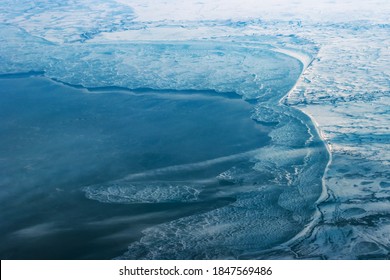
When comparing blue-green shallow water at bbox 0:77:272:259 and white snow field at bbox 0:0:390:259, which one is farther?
blue-green shallow water at bbox 0:77:272:259

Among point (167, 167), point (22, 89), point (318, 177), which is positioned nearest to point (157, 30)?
point (22, 89)

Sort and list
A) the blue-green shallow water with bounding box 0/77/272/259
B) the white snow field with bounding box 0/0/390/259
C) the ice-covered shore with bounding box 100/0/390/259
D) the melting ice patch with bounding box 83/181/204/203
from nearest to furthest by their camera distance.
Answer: the ice-covered shore with bounding box 100/0/390/259 < the white snow field with bounding box 0/0/390/259 < the blue-green shallow water with bounding box 0/77/272/259 < the melting ice patch with bounding box 83/181/204/203

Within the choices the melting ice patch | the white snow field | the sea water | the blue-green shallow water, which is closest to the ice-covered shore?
the white snow field

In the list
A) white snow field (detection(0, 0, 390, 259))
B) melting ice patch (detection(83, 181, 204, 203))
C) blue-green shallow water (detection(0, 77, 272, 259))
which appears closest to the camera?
white snow field (detection(0, 0, 390, 259))

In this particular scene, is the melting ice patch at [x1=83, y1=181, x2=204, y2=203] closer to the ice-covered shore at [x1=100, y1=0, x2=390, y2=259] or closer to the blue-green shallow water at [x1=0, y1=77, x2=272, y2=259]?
the blue-green shallow water at [x1=0, y1=77, x2=272, y2=259]

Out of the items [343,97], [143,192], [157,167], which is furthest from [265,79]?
[143,192]

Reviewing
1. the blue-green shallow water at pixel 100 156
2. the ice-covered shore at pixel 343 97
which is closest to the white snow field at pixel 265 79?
the ice-covered shore at pixel 343 97

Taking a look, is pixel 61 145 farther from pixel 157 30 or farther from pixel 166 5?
pixel 166 5
